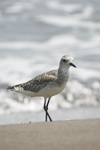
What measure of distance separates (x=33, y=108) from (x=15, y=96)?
68 cm

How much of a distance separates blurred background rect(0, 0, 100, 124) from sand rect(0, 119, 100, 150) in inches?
106

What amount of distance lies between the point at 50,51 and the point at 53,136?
7.83 metres

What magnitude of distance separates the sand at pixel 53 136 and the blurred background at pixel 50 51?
2.70m

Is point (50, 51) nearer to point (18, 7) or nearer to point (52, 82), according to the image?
point (18, 7)

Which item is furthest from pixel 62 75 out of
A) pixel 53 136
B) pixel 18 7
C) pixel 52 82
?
pixel 18 7

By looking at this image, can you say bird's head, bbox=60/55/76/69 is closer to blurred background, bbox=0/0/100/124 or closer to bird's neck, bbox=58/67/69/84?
bird's neck, bbox=58/67/69/84

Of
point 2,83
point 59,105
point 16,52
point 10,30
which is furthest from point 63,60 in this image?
point 10,30

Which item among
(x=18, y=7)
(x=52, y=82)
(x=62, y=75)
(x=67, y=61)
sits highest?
(x=18, y=7)

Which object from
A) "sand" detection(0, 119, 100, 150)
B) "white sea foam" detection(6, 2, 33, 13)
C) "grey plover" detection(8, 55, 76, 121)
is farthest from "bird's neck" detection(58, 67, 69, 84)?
"white sea foam" detection(6, 2, 33, 13)

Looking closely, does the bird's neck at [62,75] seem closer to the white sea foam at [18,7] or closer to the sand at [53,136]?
the sand at [53,136]

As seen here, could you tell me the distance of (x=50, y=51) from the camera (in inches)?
448

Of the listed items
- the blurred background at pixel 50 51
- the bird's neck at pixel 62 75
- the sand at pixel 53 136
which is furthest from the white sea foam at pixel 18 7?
the sand at pixel 53 136

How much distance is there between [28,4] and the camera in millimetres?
15125

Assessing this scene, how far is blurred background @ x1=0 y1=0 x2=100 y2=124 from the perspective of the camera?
789 centimetres
